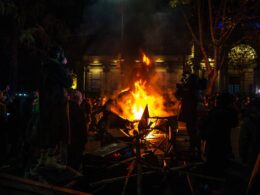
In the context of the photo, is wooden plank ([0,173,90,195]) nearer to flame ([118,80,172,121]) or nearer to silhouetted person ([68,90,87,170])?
silhouetted person ([68,90,87,170])

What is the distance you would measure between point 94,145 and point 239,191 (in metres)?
7.08

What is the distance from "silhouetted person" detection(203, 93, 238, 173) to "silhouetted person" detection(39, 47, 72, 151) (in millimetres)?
2395

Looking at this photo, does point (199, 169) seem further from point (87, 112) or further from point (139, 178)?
point (87, 112)

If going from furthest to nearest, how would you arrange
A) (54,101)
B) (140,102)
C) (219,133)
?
(140,102)
(219,133)
(54,101)

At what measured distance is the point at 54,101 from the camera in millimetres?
5047

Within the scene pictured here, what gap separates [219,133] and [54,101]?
8.92 feet

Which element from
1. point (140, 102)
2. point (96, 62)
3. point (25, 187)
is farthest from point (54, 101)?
point (96, 62)

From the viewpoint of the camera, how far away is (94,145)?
11500 mm

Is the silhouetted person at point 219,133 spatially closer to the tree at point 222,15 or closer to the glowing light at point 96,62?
the tree at point 222,15

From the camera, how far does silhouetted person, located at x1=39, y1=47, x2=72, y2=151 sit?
4.96 m

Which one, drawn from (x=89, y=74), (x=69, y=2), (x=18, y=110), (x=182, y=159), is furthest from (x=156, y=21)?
(x=182, y=159)

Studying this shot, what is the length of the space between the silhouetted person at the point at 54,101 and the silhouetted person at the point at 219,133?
240cm

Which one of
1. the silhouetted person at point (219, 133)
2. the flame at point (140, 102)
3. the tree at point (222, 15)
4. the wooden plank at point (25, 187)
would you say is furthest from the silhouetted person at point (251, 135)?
the tree at point (222, 15)

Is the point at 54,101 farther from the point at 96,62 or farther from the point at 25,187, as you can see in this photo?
the point at 96,62
